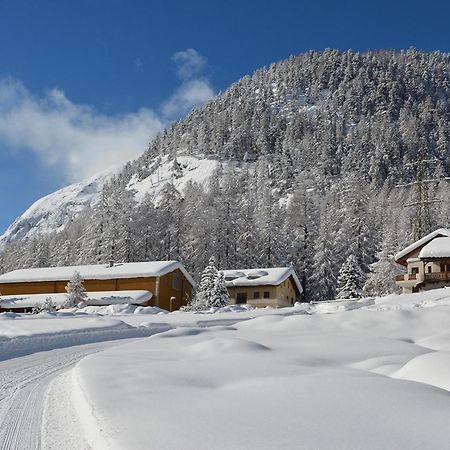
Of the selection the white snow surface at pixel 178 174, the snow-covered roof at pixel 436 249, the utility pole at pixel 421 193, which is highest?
the white snow surface at pixel 178 174

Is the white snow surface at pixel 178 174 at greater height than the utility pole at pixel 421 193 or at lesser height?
greater

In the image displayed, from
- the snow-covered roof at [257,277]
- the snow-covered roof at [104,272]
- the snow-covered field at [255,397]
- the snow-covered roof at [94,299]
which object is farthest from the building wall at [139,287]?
the snow-covered field at [255,397]

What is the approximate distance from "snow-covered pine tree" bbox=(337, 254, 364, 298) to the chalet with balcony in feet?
14.3

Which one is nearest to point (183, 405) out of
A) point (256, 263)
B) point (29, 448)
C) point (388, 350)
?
point (29, 448)

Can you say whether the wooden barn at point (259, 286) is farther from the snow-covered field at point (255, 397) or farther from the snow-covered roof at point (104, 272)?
the snow-covered field at point (255, 397)

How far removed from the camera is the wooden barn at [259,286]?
51.6 metres

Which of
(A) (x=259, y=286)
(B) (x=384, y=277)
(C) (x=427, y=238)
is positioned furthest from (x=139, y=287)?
(C) (x=427, y=238)

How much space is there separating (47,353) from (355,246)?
5496cm

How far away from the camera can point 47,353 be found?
1305 centimetres

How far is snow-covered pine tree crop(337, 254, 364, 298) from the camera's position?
5090 centimetres

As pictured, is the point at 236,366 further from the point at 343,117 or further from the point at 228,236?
the point at 343,117

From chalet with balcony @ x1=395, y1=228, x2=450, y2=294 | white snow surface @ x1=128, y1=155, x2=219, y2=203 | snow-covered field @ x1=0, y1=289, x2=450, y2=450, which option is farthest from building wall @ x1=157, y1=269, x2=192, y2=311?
white snow surface @ x1=128, y1=155, x2=219, y2=203

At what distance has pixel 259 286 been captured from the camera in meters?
52.5

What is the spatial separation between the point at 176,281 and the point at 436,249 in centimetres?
2419
